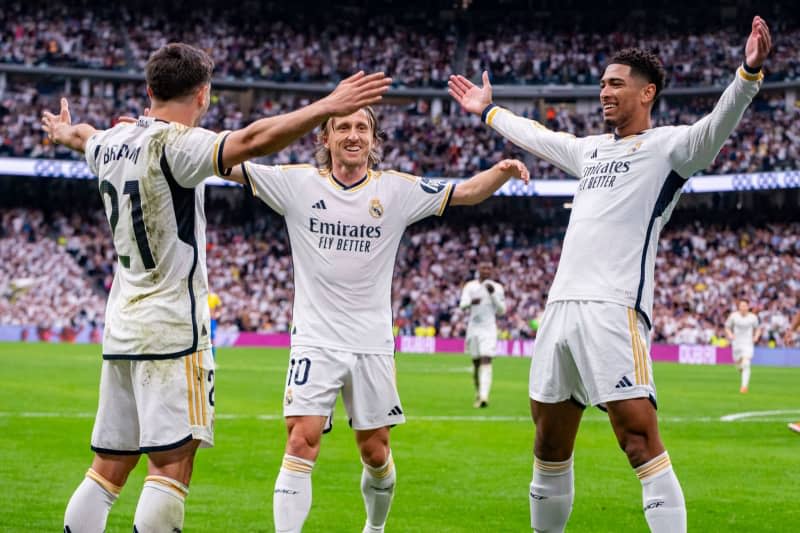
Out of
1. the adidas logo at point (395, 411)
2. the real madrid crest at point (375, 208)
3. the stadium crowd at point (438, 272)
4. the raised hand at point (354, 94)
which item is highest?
the raised hand at point (354, 94)

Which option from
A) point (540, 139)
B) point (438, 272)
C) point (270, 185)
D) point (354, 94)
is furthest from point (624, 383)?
point (438, 272)

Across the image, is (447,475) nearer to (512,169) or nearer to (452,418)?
(512,169)

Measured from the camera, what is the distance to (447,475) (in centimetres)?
1087

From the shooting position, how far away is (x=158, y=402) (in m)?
5.21

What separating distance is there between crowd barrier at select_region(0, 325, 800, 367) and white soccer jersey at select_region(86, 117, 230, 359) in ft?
120

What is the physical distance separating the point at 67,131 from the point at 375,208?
1999 millimetres

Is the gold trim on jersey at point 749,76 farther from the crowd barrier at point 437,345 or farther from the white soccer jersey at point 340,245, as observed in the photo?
the crowd barrier at point 437,345

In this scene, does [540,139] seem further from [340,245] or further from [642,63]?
[340,245]

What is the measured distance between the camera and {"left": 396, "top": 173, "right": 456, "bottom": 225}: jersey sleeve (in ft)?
24.6

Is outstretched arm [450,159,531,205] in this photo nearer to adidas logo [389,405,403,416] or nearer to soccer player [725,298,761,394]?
adidas logo [389,405,403,416]

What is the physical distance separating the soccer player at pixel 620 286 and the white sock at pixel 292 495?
135 cm

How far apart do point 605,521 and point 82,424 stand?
830 centimetres

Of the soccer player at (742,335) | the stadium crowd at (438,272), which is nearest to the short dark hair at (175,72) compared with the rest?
the soccer player at (742,335)

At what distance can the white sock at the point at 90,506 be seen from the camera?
5438 millimetres
